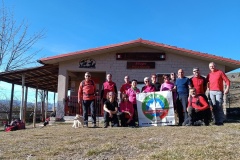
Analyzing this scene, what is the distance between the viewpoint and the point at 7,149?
5398 mm

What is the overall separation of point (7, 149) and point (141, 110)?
4.78 meters

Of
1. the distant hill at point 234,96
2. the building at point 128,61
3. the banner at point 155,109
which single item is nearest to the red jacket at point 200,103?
the banner at point 155,109

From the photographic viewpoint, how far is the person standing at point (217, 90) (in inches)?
324

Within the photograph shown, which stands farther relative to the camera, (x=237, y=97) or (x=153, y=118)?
(x=237, y=97)

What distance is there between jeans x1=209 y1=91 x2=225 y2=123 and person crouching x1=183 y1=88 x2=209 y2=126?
26 centimetres

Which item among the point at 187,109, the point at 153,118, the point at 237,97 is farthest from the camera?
the point at 237,97

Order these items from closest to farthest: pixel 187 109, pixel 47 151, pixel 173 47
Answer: pixel 47 151 → pixel 187 109 → pixel 173 47

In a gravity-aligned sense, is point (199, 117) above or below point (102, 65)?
below

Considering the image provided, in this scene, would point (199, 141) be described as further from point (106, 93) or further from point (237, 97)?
point (237, 97)

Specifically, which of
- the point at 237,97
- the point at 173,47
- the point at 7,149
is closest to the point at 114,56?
the point at 173,47

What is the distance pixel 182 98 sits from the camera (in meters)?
8.56

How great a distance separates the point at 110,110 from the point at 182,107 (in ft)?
7.35

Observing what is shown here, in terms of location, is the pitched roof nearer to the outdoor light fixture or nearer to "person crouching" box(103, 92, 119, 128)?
the outdoor light fixture

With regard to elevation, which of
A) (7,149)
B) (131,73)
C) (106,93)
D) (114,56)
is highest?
(114,56)
